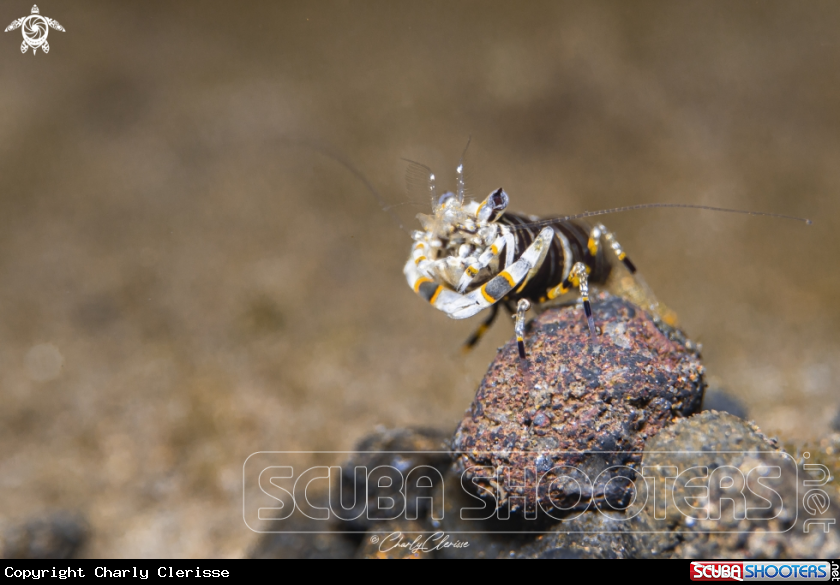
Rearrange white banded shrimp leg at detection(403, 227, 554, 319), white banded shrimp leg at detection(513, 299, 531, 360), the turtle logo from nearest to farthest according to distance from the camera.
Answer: white banded shrimp leg at detection(513, 299, 531, 360), white banded shrimp leg at detection(403, 227, 554, 319), the turtle logo

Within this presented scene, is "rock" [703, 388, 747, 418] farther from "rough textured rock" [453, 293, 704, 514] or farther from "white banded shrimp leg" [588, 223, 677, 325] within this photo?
"rough textured rock" [453, 293, 704, 514]

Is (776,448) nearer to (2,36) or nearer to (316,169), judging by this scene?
(316,169)

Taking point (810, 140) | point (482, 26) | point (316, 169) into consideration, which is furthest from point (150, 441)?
point (810, 140)

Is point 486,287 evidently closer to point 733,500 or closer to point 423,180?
point 423,180

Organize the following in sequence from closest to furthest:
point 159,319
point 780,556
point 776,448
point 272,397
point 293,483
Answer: point 780,556 < point 776,448 < point 293,483 < point 272,397 < point 159,319

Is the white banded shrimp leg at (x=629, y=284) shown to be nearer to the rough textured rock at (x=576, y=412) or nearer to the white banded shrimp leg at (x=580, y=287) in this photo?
the white banded shrimp leg at (x=580, y=287)
